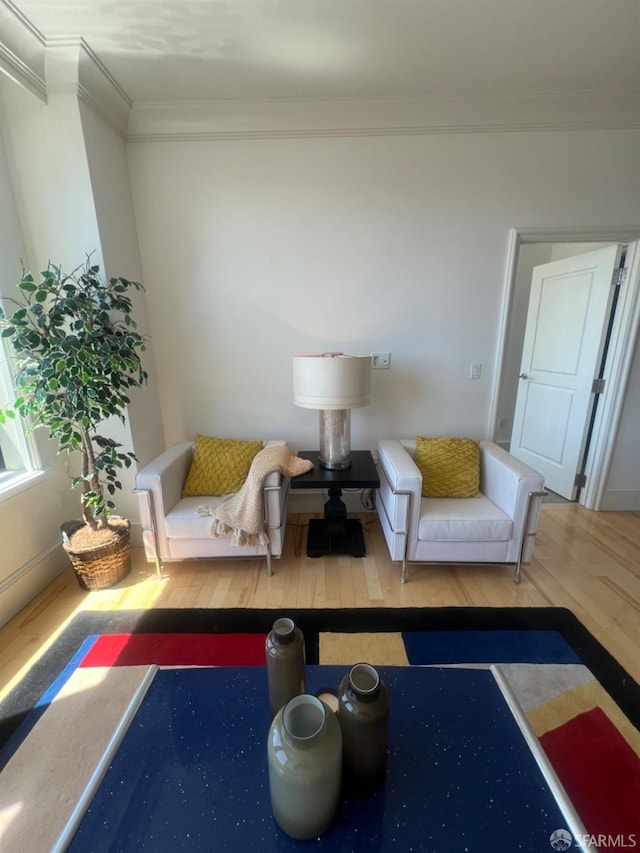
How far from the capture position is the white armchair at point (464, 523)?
188cm

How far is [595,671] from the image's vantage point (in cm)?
149

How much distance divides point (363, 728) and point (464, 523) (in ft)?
4.56

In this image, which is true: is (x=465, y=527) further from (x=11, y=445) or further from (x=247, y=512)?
(x=11, y=445)

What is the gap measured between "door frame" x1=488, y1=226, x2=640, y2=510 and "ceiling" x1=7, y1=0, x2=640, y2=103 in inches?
30.5

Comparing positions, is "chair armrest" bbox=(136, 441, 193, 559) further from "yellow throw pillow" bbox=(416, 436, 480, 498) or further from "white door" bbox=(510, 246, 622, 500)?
"white door" bbox=(510, 246, 622, 500)

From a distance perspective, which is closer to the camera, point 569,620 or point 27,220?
point 569,620

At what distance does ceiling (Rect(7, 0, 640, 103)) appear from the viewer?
A: 60.8 inches

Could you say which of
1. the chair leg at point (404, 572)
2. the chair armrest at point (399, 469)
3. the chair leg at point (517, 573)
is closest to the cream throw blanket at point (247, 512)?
the chair armrest at point (399, 469)

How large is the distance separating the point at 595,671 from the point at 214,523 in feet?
6.24

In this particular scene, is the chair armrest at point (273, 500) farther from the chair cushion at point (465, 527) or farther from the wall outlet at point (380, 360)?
the wall outlet at point (380, 360)

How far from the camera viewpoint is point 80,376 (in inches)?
64.9

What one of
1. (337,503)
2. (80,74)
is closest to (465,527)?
(337,503)

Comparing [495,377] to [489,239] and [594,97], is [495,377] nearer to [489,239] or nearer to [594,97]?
[489,239]

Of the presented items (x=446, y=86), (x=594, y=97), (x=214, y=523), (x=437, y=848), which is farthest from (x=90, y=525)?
(x=594, y=97)
